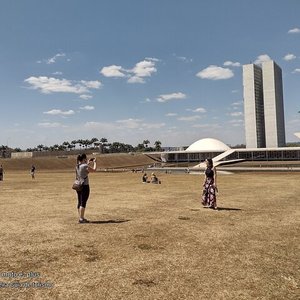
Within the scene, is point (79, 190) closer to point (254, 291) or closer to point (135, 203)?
point (135, 203)

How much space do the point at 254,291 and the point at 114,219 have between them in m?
6.98

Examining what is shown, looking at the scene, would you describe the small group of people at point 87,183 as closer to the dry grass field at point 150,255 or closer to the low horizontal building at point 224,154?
the dry grass field at point 150,255

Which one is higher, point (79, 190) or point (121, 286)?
point (79, 190)

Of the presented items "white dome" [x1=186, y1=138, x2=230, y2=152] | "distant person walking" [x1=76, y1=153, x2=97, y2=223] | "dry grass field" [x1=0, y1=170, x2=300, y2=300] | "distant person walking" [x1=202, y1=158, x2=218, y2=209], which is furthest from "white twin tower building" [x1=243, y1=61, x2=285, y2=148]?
"distant person walking" [x1=76, y1=153, x2=97, y2=223]

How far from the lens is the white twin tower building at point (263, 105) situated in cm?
13588

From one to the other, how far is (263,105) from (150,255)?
5675 inches

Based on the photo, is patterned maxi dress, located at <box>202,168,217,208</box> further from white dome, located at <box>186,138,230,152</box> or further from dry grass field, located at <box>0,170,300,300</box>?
white dome, located at <box>186,138,230,152</box>

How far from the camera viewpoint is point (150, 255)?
755 cm

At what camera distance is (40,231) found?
9.81 m

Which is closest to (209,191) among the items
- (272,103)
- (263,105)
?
(272,103)

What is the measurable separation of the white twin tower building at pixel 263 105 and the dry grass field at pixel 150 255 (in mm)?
131514

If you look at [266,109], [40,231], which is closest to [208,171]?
[40,231]

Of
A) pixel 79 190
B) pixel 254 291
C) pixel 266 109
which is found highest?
pixel 266 109

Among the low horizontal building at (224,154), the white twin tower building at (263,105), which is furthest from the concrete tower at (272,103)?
the low horizontal building at (224,154)
